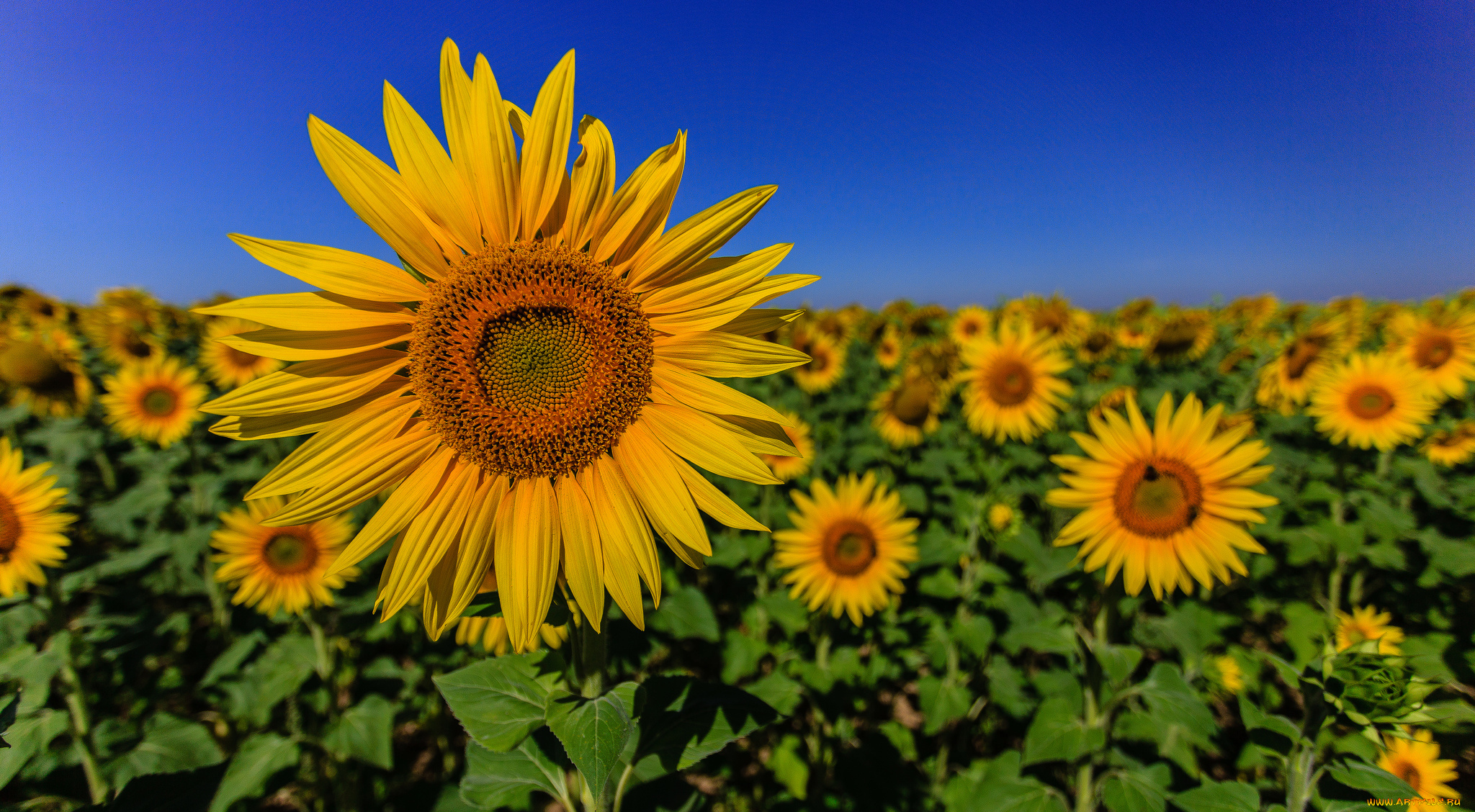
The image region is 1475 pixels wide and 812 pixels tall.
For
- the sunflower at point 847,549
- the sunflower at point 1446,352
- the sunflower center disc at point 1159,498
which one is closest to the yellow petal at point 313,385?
the sunflower at point 847,549

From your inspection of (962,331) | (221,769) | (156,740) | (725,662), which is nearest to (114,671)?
(156,740)

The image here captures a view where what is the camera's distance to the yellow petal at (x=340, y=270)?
1.10 metres

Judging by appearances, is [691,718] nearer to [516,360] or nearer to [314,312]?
[516,360]

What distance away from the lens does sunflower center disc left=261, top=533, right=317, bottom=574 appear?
3.39 meters

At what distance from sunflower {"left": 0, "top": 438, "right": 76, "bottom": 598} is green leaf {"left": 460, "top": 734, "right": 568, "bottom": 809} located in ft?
9.12

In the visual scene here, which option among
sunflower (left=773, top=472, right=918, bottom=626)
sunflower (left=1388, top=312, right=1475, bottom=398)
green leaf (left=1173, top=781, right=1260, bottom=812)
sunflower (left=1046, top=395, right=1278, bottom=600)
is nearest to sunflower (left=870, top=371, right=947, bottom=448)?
sunflower (left=773, top=472, right=918, bottom=626)

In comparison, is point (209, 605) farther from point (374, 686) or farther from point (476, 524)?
point (476, 524)

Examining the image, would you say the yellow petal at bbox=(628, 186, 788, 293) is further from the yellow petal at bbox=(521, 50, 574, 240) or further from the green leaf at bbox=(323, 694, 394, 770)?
the green leaf at bbox=(323, 694, 394, 770)

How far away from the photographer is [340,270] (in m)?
1.16

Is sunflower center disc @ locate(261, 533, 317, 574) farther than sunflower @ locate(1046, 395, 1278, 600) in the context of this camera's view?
Yes

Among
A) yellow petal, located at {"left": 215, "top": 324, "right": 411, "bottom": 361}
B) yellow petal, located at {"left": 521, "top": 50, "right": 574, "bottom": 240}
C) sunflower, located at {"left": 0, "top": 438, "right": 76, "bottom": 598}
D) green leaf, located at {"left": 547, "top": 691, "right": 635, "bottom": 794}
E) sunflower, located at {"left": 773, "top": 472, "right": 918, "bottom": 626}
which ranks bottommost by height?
sunflower, located at {"left": 773, "top": 472, "right": 918, "bottom": 626}

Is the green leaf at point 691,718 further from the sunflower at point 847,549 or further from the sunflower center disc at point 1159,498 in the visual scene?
the sunflower center disc at point 1159,498

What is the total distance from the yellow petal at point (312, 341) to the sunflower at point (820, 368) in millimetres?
6626

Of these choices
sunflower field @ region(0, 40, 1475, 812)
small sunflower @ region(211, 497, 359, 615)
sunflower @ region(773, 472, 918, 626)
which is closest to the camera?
sunflower field @ region(0, 40, 1475, 812)
